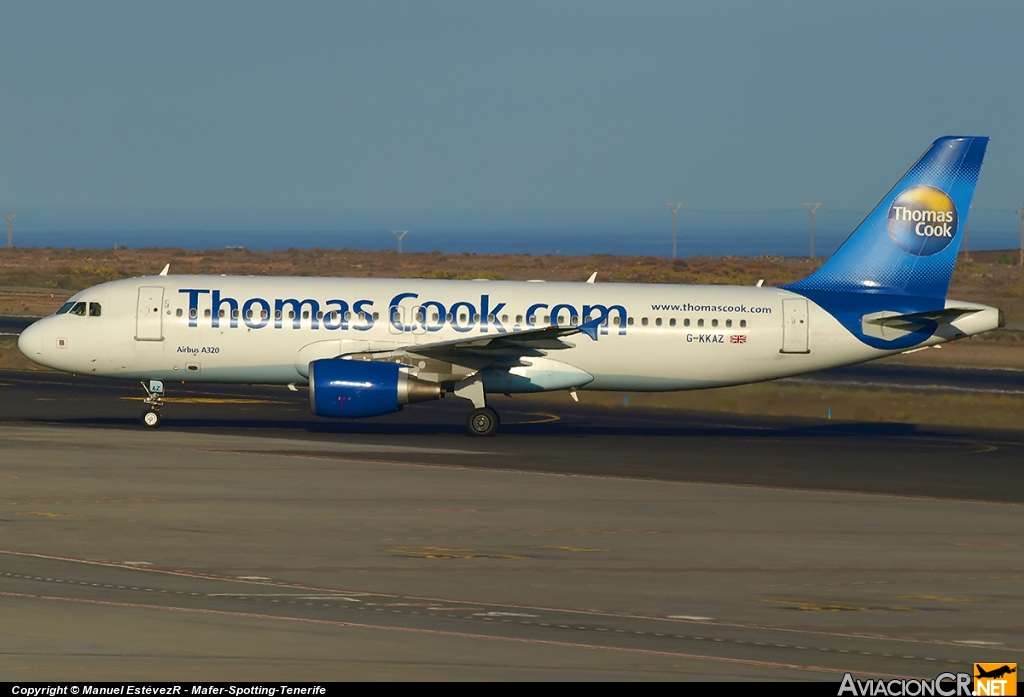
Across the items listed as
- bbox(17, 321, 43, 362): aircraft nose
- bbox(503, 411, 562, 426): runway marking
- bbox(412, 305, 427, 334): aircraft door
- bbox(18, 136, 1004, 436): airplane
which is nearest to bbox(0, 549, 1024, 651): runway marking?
bbox(18, 136, 1004, 436): airplane

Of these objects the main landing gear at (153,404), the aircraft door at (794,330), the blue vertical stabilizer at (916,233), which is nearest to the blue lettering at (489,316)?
the aircraft door at (794,330)

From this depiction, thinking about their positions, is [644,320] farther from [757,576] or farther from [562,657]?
[562,657]

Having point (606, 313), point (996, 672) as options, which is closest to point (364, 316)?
point (606, 313)

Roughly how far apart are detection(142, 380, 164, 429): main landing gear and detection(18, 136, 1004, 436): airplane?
0.05 meters

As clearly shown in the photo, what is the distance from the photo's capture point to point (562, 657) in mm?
13742

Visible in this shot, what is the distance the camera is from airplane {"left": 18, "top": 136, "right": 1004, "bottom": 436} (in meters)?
35.2

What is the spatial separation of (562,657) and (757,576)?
571 cm

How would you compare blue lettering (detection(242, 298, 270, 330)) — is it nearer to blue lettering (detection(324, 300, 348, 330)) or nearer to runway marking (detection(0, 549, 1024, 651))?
blue lettering (detection(324, 300, 348, 330))

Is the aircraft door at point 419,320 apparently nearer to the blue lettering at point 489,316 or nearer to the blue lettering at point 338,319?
the blue lettering at point 489,316

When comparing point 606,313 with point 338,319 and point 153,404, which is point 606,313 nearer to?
point 338,319

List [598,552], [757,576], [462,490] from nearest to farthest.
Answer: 1. [757,576]
2. [598,552]
3. [462,490]

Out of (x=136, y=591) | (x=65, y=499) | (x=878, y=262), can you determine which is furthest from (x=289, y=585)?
(x=878, y=262)

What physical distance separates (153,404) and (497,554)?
18.2m

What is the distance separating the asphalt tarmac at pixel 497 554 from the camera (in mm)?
13898
